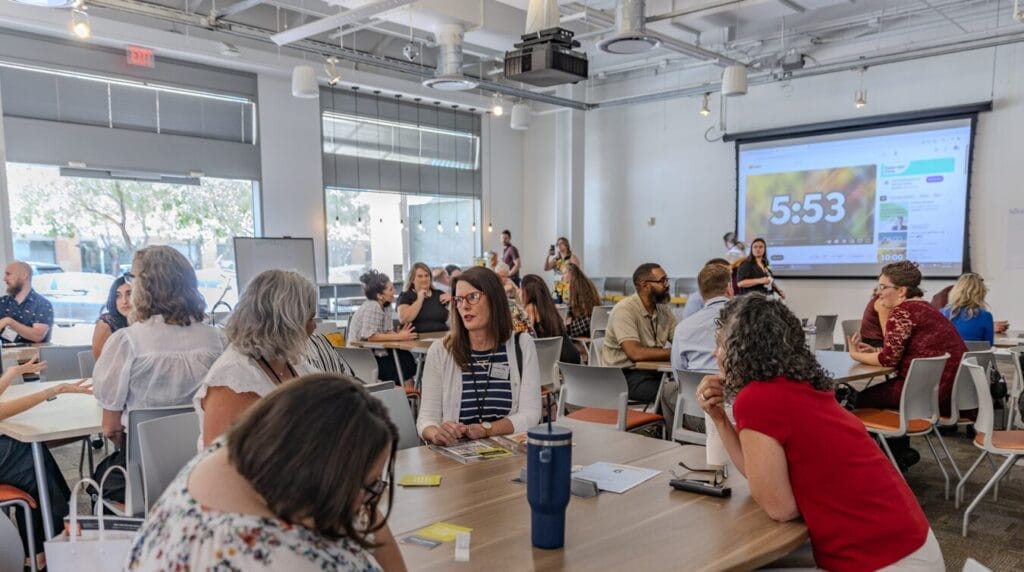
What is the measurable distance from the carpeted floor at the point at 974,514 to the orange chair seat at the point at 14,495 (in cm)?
144

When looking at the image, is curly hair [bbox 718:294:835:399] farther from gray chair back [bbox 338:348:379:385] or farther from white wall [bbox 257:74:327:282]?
white wall [bbox 257:74:327:282]

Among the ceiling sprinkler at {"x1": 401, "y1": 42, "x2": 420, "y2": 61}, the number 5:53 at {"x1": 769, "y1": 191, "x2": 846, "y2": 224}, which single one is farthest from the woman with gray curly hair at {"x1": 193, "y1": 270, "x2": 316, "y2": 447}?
the number 5:53 at {"x1": 769, "y1": 191, "x2": 846, "y2": 224}

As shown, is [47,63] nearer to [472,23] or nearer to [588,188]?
[472,23]

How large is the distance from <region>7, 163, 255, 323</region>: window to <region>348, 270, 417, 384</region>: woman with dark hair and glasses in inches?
132

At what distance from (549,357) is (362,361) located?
1393mm

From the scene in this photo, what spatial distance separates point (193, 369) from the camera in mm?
2920

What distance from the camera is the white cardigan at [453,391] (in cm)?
270

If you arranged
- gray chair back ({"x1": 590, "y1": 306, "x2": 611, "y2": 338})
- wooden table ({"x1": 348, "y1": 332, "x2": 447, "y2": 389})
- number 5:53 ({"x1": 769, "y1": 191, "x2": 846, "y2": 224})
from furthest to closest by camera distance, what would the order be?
1. number 5:53 ({"x1": 769, "y1": 191, "x2": 846, "y2": 224})
2. gray chair back ({"x1": 590, "y1": 306, "x2": 611, "y2": 338})
3. wooden table ({"x1": 348, "y1": 332, "x2": 447, "y2": 389})

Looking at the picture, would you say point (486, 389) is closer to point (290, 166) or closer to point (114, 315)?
point (114, 315)

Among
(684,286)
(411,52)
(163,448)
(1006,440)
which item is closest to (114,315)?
(163,448)

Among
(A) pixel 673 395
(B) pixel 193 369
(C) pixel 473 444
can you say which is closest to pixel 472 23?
(A) pixel 673 395

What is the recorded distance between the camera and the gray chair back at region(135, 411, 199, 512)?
7.81 ft

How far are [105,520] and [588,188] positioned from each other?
467 inches

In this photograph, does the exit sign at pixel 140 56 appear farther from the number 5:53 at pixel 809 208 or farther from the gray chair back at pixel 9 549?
the number 5:53 at pixel 809 208
